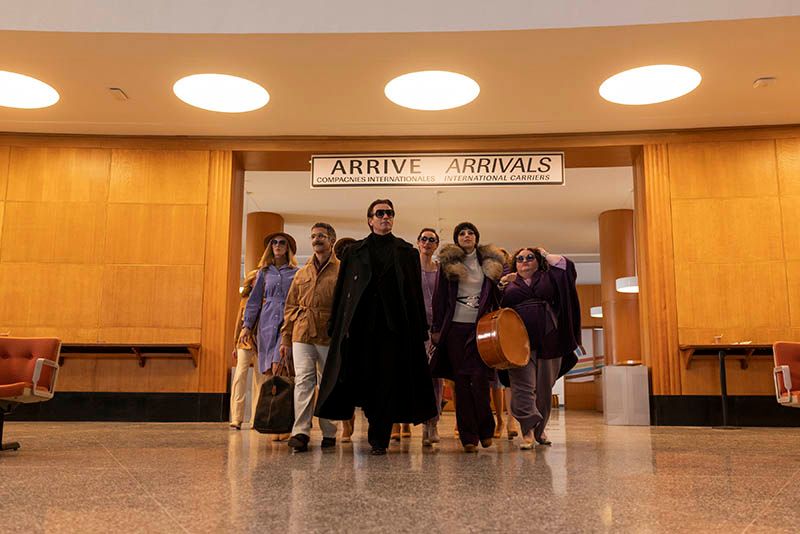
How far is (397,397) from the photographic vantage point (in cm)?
473

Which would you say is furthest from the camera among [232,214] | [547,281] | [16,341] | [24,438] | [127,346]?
[232,214]

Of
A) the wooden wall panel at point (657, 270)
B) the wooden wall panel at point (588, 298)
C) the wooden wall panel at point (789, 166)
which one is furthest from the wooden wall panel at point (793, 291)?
the wooden wall panel at point (588, 298)

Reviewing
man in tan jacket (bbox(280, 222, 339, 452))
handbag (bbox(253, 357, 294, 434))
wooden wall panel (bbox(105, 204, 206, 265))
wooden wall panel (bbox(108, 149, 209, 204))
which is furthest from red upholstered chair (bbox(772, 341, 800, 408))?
wooden wall panel (bbox(108, 149, 209, 204))

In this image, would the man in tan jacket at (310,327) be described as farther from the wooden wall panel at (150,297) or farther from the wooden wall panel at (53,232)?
the wooden wall panel at (53,232)

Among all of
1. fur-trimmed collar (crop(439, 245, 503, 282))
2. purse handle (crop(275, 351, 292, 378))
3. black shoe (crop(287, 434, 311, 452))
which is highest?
fur-trimmed collar (crop(439, 245, 503, 282))

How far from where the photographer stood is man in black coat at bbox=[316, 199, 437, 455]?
470cm

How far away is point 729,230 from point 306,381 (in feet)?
20.6

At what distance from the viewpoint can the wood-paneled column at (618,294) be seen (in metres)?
13.9

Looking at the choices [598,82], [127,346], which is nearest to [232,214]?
[127,346]

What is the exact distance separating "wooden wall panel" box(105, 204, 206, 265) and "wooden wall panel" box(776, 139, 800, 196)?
7.38 metres

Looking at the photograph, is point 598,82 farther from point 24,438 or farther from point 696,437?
point 24,438

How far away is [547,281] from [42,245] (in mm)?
6794

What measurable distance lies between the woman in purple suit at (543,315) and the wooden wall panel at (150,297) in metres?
4.99

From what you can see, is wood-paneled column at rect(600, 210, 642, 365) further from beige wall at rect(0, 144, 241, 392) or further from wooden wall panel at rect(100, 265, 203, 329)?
wooden wall panel at rect(100, 265, 203, 329)
